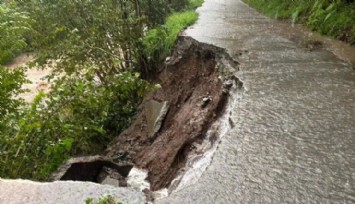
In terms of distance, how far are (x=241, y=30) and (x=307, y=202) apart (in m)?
7.86

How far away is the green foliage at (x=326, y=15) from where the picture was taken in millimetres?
8203

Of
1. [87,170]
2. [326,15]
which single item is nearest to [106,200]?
[87,170]

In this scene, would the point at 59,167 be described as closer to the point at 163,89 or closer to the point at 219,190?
the point at 219,190

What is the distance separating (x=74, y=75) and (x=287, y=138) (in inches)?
227

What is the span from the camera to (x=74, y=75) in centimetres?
852

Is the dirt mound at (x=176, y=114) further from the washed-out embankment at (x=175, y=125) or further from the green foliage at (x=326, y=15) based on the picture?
the green foliage at (x=326, y=15)

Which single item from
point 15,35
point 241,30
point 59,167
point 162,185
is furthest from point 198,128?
point 241,30

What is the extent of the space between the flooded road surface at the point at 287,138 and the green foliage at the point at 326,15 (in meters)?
1.38

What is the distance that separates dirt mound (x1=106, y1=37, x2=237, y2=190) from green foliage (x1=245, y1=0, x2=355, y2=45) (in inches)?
106

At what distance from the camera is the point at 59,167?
5172mm

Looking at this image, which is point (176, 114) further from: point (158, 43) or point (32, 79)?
point (32, 79)

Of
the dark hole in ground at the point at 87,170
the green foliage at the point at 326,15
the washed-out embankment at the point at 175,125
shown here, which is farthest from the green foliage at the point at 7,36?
the green foliage at the point at 326,15

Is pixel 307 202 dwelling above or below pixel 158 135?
above

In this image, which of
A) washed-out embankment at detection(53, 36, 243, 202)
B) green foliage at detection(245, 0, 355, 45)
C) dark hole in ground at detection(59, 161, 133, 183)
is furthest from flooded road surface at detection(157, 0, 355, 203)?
dark hole in ground at detection(59, 161, 133, 183)
